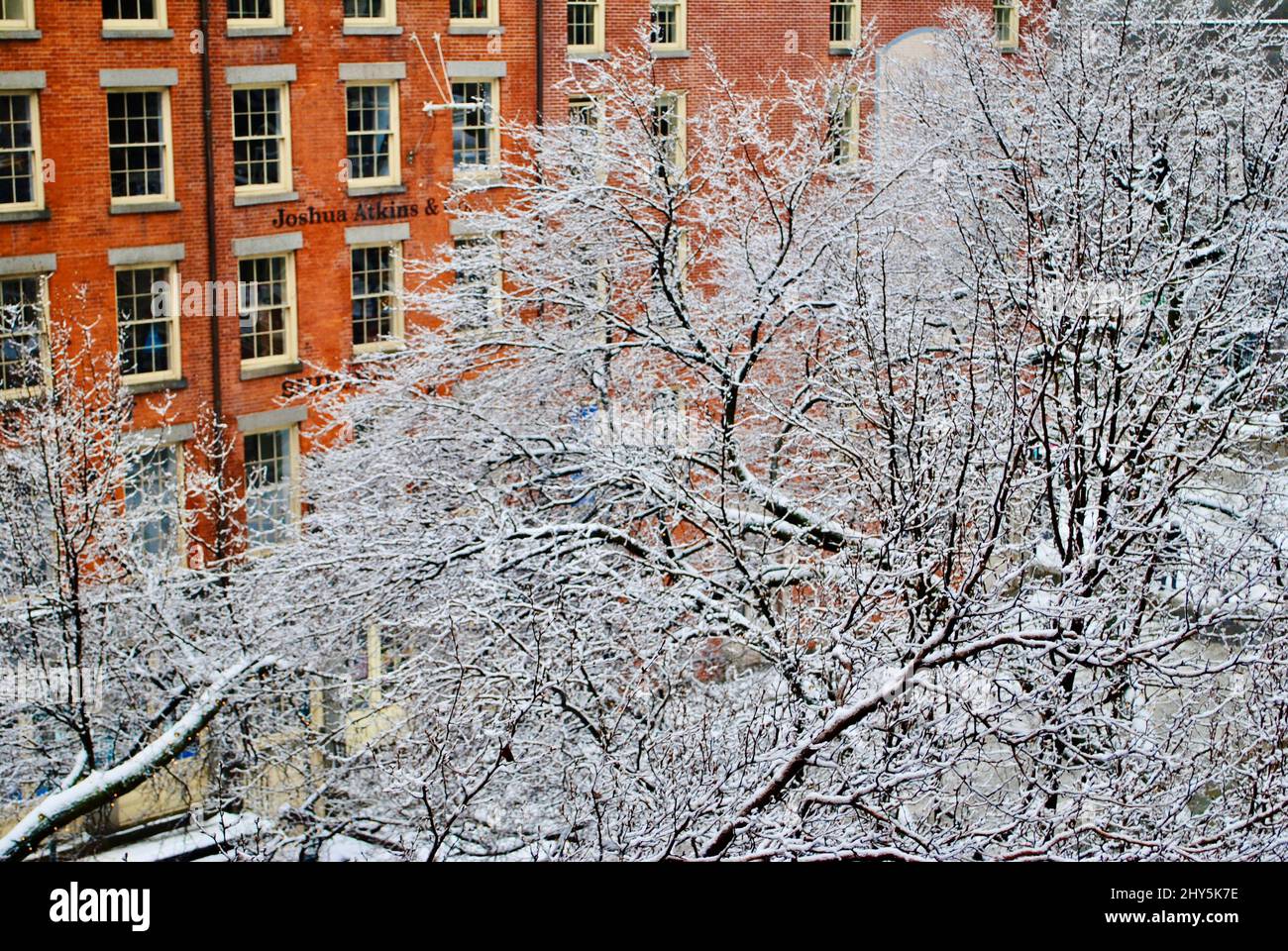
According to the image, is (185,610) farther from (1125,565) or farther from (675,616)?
(1125,565)

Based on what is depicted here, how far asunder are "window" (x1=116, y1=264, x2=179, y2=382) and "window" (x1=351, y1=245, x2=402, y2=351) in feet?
12.1

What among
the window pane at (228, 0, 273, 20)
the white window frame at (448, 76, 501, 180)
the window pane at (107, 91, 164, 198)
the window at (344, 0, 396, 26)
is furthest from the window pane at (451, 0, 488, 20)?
the window pane at (107, 91, 164, 198)

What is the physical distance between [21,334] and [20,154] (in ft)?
14.2

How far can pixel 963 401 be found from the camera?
592 inches

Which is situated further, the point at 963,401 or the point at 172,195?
the point at 172,195

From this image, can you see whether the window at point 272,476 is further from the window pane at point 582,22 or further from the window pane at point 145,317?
the window pane at point 582,22

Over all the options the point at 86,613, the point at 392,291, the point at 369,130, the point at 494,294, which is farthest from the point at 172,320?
the point at 86,613

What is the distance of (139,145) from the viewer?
29.6 meters

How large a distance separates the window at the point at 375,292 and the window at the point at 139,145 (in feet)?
13.9

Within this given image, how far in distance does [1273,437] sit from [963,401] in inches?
248

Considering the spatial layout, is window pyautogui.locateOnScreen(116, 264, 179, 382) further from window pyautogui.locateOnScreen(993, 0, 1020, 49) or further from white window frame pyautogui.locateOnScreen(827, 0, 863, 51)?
window pyautogui.locateOnScreen(993, 0, 1020, 49)

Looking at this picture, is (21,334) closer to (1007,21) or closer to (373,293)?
(373,293)

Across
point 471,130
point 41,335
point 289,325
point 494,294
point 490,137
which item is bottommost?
point 289,325
